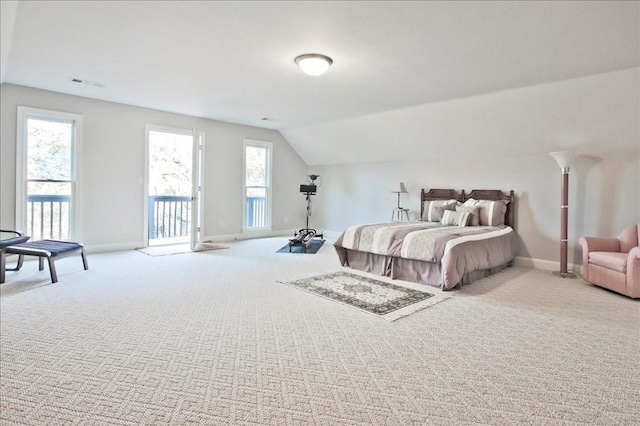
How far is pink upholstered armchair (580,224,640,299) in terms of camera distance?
3641 millimetres

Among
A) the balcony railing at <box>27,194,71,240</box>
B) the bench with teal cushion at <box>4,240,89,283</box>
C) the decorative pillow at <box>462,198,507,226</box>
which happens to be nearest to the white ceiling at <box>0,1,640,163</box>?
the balcony railing at <box>27,194,71,240</box>

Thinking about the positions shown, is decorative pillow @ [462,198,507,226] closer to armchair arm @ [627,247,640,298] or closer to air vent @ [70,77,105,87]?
armchair arm @ [627,247,640,298]

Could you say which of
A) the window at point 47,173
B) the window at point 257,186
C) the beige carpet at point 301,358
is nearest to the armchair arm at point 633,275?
the beige carpet at point 301,358

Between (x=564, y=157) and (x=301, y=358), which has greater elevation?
(x=564, y=157)

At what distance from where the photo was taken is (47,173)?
5.30 meters

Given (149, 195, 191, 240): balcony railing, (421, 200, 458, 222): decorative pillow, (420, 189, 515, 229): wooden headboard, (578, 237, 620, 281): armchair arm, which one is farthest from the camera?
(149, 195, 191, 240): balcony railing

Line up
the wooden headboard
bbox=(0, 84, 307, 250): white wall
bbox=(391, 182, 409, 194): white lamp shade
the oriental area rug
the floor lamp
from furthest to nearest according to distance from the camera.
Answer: bbox=(391, 182, 409, 194): white lamp shade < the wooden headboard < bbox=(0, 84, 307, 250): white wall < the floor lamp < the oriental area rug

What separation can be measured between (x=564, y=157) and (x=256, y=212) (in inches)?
230

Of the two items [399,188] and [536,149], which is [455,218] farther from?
[536,149]

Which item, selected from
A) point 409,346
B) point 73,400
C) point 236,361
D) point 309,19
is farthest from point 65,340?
point 309,19

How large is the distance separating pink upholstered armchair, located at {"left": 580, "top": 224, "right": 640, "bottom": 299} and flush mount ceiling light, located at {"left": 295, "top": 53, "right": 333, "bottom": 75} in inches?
146

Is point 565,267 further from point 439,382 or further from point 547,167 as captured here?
point 439,382

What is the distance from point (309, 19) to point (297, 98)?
8.24 feet

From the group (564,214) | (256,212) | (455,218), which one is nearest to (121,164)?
(256,212)
